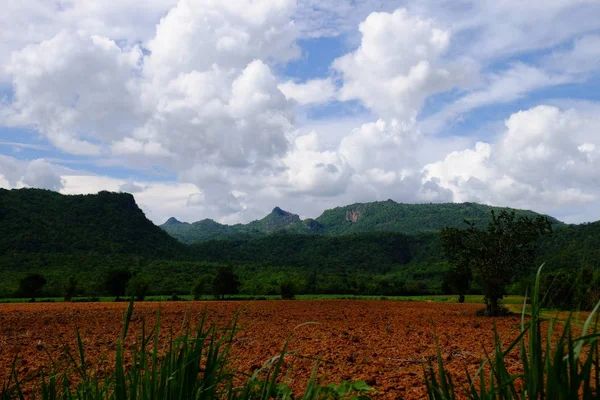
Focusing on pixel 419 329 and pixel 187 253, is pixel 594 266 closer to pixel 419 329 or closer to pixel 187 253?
pixel 419 329

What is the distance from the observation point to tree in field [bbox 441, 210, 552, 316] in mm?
17297

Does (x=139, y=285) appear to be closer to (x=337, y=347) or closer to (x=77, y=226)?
(x=337, y=347)

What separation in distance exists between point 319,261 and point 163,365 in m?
117

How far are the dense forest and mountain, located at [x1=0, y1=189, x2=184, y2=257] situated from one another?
0.20 m

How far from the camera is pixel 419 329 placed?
11789 mm

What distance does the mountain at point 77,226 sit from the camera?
279ft

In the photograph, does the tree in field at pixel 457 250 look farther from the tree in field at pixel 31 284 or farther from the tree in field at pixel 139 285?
the tree in field at pixel 31 284

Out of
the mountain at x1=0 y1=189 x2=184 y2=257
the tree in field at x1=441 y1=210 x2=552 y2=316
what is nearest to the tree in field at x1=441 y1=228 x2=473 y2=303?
the tree in field at x1=441 y1=210 x2=552 y2=316

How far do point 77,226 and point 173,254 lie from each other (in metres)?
20.2

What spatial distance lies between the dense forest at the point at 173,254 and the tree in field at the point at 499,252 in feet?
65.6

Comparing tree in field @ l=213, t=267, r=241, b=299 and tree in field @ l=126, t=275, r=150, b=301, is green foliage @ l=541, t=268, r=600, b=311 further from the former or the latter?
tree in field @ l=213, t=267, r=241, b=299

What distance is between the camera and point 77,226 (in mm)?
100500

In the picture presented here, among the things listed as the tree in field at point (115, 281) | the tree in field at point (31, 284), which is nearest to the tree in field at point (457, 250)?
the tree in field at point (115, 281)

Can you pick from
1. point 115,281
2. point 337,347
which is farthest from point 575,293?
point 115,281
